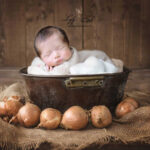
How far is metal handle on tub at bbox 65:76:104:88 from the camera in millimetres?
1016

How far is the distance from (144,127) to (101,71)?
0.90 feet

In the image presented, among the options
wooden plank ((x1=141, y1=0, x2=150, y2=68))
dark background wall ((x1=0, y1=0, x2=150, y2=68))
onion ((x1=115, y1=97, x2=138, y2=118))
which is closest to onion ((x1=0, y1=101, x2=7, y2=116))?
onion ((x1=115, y1=97, x2=138, y2=118))

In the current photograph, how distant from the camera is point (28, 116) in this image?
1001mm

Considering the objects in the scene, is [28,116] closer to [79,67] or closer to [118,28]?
[79,67]

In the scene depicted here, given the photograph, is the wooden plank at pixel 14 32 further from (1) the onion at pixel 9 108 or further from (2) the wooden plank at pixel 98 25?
(1) the onion at pixel 9 108

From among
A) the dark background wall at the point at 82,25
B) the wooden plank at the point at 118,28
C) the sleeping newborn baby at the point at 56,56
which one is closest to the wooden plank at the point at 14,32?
the dark background wall at the point at 82,25

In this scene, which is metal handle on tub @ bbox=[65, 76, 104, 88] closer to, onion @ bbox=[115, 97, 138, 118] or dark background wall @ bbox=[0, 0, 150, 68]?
onion @ bbox=[115, 97, 138, 118]

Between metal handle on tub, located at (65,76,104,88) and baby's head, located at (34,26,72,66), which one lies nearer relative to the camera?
metal handle on tub, located at (65,76,104,88)

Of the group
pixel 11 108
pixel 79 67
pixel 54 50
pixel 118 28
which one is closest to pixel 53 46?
Answer: pixel 54 50

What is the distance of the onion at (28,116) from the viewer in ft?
3.28

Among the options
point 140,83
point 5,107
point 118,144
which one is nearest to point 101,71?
point 118,144

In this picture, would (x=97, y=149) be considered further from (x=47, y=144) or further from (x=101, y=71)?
(x=101, y=71)

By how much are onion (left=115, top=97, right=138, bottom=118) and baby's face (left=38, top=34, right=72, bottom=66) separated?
31 cm

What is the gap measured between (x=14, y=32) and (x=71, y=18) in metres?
0.42
